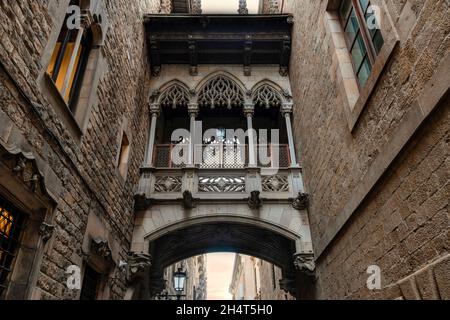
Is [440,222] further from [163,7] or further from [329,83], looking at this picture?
[163,7]

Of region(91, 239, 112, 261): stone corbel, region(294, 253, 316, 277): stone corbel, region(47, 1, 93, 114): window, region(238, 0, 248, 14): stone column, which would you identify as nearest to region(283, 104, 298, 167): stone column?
region(294, 253, 316, 277): stone corbel

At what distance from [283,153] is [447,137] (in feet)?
18.1

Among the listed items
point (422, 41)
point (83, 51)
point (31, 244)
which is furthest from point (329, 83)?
point (31, 244)

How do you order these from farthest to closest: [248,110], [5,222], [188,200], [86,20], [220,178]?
1. [248,110]
2. [220,178]
3. [188,200]
4. [86,20]
5. [5,222]

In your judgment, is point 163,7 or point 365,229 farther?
point 163,7

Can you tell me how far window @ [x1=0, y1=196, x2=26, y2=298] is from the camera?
9.35 feet

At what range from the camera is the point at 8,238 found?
293 cm

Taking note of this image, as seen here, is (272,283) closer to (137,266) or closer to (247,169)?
(247,169)

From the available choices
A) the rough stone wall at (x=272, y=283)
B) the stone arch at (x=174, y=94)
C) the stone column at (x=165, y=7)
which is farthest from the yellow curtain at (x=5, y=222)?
the stone column at (x=165, y=7)

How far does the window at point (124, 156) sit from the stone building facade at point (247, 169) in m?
0.02

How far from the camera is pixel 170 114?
9.91m

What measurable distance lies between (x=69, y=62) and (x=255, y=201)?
4511 mm

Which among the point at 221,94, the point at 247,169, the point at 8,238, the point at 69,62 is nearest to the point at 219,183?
the point at 247,169

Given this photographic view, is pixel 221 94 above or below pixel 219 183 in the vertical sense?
above
